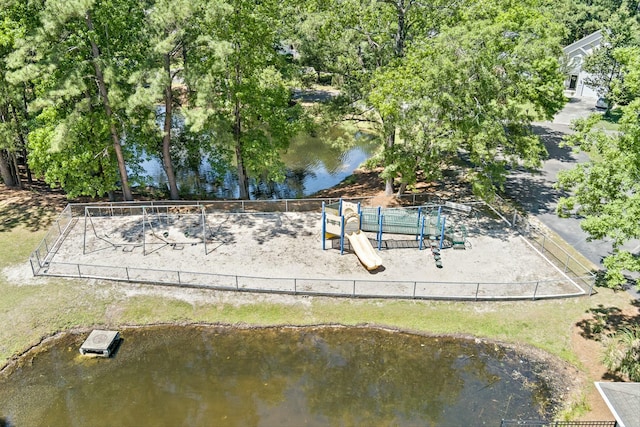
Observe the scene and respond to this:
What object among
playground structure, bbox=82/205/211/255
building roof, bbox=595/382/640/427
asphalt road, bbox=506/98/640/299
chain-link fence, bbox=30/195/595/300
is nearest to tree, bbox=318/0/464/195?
chain-link fence, bbox=30/195/595/300

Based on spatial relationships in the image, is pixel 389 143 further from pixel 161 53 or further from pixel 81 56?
pixel 81 56

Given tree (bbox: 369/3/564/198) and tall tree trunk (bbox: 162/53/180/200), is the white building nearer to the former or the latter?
tree (bbox: 369/3/564/198)

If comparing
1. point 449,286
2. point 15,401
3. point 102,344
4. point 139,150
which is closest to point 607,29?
point 449,286

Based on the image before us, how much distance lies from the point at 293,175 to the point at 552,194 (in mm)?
18373

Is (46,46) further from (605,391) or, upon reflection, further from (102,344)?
(605,391)

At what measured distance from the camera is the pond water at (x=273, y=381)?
16312mm

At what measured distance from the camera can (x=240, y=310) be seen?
21000 millimetres

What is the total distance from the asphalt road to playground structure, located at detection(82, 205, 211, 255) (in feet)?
61.2

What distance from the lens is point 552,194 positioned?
3128cm

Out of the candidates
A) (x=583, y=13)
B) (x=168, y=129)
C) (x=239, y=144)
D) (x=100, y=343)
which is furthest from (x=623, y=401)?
(x=583, y=13)

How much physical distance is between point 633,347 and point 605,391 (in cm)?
502

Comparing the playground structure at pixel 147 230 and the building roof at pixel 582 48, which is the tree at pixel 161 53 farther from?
the building roof at pixel 582 48

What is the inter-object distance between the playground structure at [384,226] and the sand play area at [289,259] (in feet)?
1.18

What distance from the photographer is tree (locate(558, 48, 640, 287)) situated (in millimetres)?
16359
